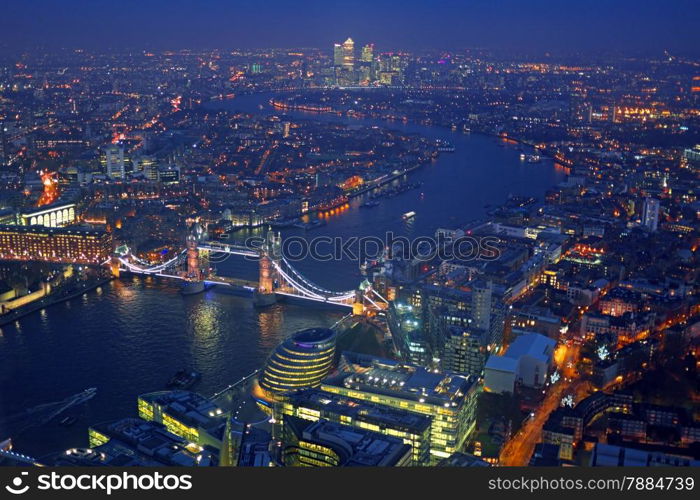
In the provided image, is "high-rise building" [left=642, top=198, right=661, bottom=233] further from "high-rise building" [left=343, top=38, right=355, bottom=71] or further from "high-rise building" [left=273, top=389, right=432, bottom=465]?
"high-rise building" [left=343, top=38, right=355, bottom=71]

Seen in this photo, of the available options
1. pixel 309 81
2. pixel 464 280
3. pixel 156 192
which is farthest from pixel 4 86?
pixel 309 81

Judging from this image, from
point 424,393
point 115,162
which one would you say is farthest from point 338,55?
point 424,393

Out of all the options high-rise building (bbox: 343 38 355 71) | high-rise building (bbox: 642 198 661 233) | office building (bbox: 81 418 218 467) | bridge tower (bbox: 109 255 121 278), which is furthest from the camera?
high-rise building (bbox: 343 38 355 71)

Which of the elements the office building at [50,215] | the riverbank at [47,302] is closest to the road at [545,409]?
the riverbank at [47,302]

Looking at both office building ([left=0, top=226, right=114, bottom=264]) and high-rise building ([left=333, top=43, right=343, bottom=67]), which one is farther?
high-rise building ([left=333, top=43, right=343, bottom=67])

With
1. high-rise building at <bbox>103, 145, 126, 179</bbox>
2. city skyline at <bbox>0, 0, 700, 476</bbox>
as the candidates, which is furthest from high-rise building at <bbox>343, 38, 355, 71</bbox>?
high-rise building at <bbox>103, 145, 126, 179</bbox>

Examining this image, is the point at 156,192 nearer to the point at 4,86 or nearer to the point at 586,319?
the point at 4,86
